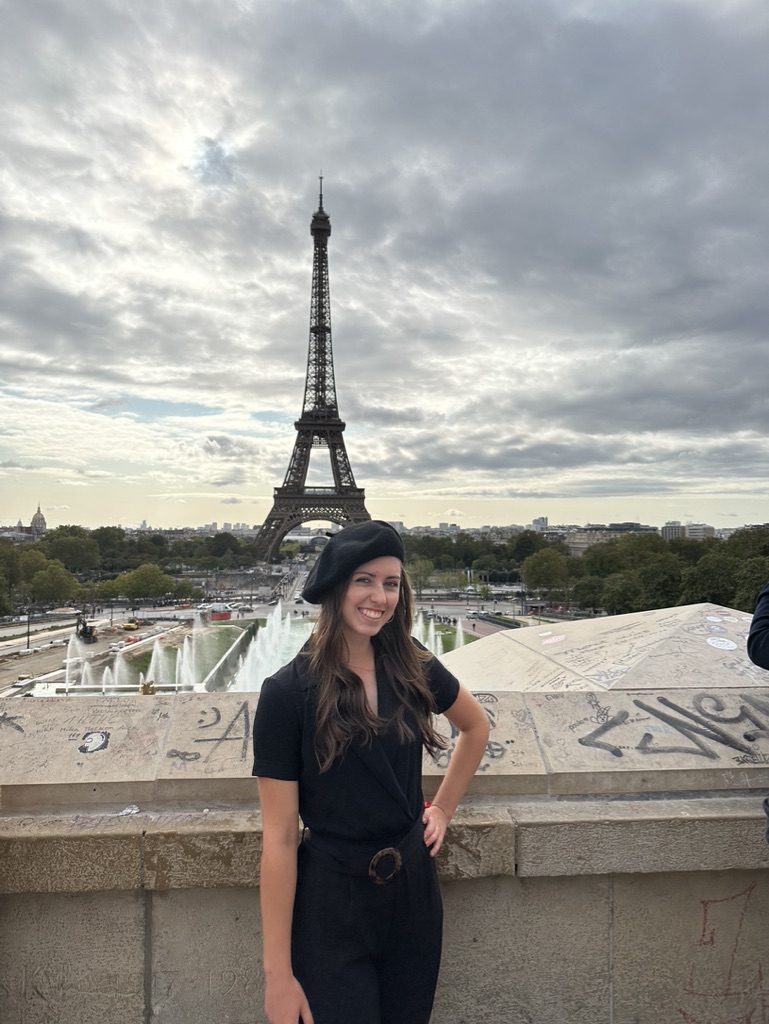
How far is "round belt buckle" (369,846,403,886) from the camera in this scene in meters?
1.96

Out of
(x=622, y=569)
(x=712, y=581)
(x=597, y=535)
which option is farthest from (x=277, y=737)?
(x=597, y=535)

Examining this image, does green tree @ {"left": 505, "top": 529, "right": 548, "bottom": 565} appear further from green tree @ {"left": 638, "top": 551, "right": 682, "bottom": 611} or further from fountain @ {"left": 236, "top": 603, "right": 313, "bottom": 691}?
green tree @ {"left": 638, "top": 551, "right": 682, "bottom": 611}

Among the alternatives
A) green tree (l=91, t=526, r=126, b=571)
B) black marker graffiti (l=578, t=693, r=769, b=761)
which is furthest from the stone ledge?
green tree (l=91, t=526, r=126, b=571)

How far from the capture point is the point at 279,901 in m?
1.92

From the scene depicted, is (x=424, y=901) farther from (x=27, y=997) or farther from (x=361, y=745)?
(x=27, y=997)

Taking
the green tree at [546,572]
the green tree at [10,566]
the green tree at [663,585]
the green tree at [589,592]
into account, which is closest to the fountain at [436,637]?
the green tree at [663,585]

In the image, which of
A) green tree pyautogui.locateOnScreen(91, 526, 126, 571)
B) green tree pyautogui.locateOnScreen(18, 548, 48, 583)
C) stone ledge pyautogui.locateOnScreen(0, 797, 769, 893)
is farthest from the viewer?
green tree pyautogui.locateOnScreen(91, 526, 126, 571)

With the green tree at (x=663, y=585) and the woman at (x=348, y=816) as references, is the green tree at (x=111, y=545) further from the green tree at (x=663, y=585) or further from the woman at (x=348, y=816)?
the woman at (x=348, y=816)

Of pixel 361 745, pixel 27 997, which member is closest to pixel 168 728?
pixel 27 997

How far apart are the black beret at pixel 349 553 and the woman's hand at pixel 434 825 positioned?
0.76 metres

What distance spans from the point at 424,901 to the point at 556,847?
2.16 feet

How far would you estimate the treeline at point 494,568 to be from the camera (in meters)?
33.8

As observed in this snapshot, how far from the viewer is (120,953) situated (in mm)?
2439

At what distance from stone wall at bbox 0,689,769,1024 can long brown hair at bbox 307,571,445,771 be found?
611 mm
